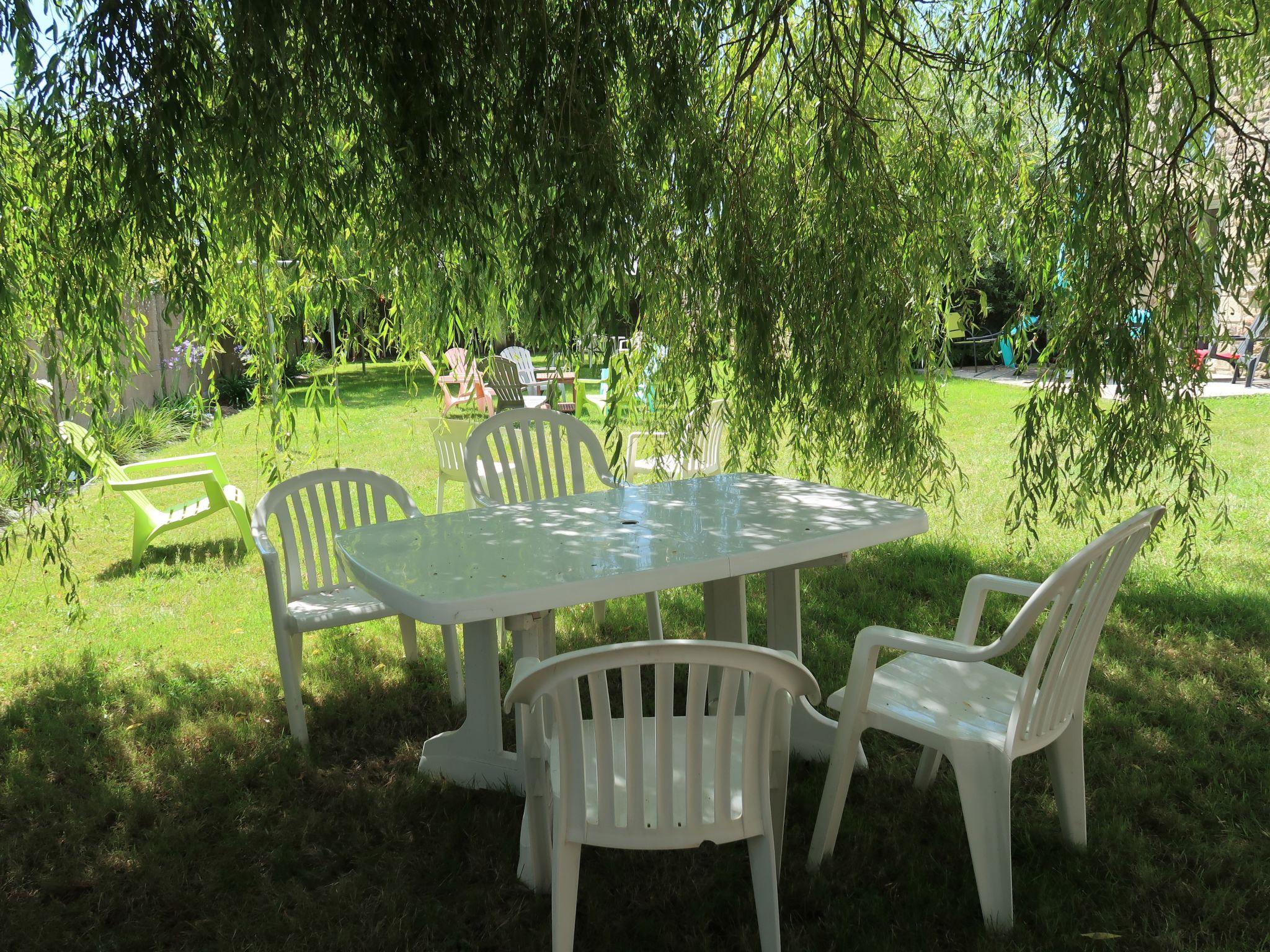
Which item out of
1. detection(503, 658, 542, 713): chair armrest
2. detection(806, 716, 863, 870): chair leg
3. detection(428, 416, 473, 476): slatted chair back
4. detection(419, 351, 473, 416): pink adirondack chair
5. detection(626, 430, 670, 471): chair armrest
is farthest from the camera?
detection(428, 416, 473, 476): slatted chair back

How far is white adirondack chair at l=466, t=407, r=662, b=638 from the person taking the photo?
168 inches

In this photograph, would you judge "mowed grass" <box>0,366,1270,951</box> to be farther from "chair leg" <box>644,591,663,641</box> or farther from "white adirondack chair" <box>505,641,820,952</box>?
"white adirondack chair" <box>505,641,820,952</box>

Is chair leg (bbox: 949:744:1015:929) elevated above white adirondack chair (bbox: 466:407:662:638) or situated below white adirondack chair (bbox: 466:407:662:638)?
below

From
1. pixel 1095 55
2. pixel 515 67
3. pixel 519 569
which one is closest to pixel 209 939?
pixel 519 569

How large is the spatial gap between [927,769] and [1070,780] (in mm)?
483

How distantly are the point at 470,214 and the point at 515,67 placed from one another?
48 cm

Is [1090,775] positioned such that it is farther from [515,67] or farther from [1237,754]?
[515,67]

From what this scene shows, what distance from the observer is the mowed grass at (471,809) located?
99.4 inches

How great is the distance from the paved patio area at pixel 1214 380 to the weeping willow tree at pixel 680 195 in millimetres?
5589

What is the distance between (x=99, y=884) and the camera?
276 cm

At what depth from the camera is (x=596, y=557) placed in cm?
282

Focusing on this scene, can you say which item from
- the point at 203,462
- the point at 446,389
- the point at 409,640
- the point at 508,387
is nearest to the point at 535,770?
the point at 409,640

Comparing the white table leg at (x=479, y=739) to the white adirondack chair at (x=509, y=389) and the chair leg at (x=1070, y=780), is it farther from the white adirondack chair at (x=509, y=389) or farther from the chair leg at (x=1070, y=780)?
the white adirondack chair at (x=509, y=389)

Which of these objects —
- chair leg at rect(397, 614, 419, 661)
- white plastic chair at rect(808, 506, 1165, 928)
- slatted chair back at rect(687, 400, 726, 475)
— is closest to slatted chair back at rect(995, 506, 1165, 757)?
white plastic chair at rect(808, 506, 1165, 928)
